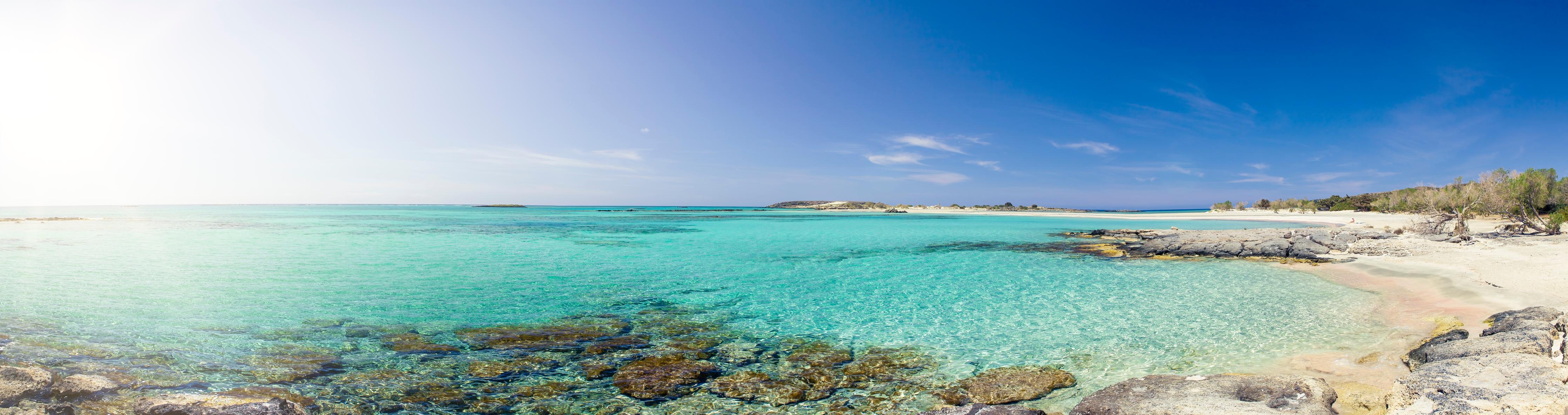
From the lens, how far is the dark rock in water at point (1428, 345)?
687cm

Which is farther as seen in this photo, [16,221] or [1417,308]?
[16,221]

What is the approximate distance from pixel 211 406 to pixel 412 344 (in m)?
3.34

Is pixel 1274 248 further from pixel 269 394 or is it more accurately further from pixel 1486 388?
pixel 269 394

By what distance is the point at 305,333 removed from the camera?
8.90 meters

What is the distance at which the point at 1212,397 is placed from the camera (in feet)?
17.4

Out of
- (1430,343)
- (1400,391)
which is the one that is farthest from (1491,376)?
(1430,343)

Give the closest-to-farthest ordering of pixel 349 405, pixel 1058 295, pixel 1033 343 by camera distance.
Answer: pixel 349 405
pixel 1033 343
pixel 1058 295

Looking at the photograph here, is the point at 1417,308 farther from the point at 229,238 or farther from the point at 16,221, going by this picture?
the point at 16,221

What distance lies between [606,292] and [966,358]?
8.76 m

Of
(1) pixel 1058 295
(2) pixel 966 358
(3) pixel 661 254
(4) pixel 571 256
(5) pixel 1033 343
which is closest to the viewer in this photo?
(2) pixel 966 358

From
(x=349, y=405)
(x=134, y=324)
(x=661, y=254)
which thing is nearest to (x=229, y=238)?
(x=661, y=254)

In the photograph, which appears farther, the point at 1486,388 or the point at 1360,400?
the point at 1360,400

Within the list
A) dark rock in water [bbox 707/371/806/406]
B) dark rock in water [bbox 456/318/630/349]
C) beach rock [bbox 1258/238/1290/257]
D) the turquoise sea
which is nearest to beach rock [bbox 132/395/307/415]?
the turquoise sea

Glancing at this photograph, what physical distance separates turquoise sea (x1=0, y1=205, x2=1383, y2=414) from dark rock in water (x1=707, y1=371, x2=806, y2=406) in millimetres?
186
